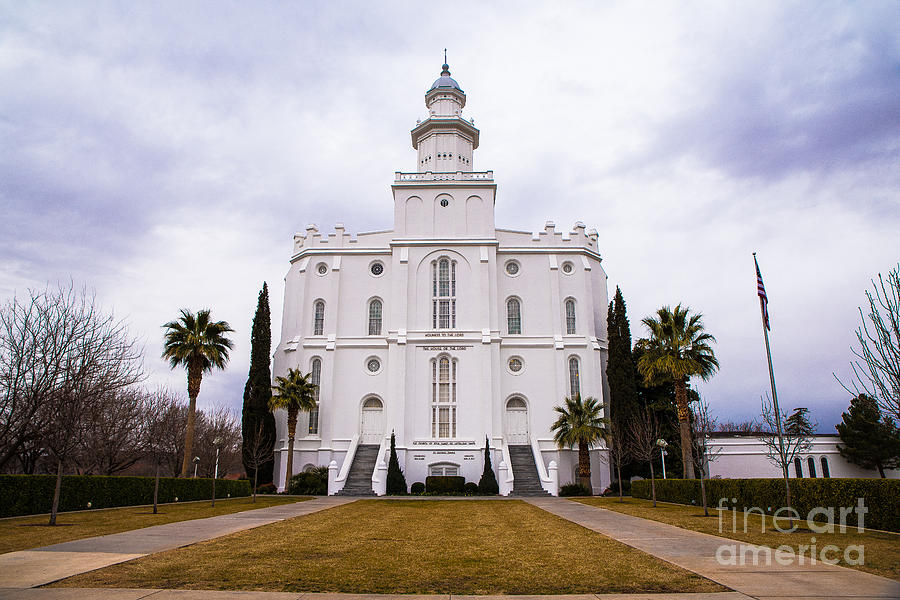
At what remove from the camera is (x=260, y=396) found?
37.9 m

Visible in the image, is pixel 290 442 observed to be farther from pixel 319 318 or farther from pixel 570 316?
pixel 570 316

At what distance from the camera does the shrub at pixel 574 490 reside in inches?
1314

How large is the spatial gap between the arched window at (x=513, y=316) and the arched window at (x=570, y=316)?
317cm

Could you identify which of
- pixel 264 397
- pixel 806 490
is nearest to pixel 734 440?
pixel 806 490

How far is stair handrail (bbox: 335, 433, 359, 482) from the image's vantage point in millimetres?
33656

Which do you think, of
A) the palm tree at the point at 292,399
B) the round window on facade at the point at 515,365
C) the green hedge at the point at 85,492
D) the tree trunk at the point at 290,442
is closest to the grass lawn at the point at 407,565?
the green hedge at the point at 85,492

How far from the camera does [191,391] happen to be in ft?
106

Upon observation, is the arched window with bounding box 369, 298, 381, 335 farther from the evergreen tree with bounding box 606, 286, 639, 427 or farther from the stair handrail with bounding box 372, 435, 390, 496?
the evergreen tree with bounding box 606, 286, 639, 427

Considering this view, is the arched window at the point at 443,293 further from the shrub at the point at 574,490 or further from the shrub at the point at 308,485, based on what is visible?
the shrub at the point at 574,490

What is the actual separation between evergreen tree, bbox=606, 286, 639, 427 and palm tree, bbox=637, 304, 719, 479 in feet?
25.2

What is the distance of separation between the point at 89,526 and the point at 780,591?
14.7m

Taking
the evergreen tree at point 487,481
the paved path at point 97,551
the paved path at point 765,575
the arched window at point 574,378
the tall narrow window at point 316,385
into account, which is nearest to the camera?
the paved path at point 765,575

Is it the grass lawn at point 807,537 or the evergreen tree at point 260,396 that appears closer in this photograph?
the grass lawn at point 807,537

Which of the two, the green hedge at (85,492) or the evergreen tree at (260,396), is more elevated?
the evergreen tree at (260,396)
